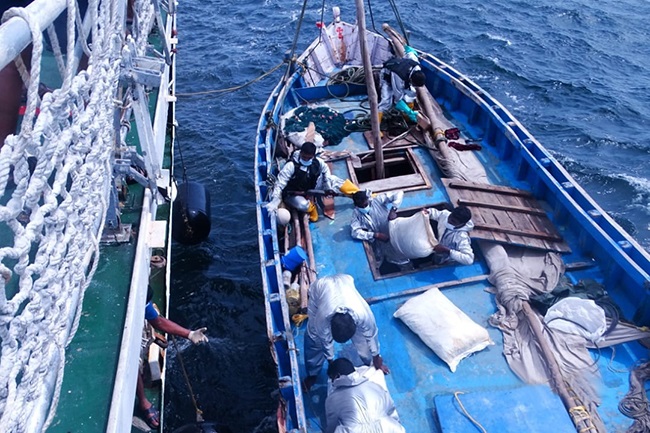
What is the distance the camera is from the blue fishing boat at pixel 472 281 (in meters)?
6.65

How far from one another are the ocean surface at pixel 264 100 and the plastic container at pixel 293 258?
258 centimetres

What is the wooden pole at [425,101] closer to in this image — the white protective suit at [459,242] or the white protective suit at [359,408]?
the white protective suit at [459,242]

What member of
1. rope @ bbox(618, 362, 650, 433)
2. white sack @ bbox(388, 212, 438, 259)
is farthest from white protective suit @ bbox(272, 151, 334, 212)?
rope @ bbox(618, 362, 650, 433)

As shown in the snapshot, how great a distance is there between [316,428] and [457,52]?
18.7m

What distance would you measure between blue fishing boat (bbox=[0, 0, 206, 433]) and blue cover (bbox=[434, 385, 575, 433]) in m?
3.54

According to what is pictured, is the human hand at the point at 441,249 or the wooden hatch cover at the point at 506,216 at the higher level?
the wooden hatch cover at the point at 506,216

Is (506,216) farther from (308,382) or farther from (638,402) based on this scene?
(308,382)

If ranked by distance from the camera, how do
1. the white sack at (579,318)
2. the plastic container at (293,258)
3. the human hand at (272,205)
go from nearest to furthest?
1. the white sack at (579,318)
2. the plastic container at (293,258)
3. the human hand at (272,205)

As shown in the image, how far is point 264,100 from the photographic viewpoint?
18.7 m

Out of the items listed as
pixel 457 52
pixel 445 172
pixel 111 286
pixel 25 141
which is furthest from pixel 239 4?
pixel 25 141

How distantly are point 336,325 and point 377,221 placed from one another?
293 cm

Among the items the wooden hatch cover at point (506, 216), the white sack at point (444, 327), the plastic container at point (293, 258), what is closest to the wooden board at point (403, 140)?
the wooden hatch cover at point (506, 216)

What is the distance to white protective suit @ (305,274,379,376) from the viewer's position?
21.7 feet

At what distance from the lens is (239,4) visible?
88.0 feet
